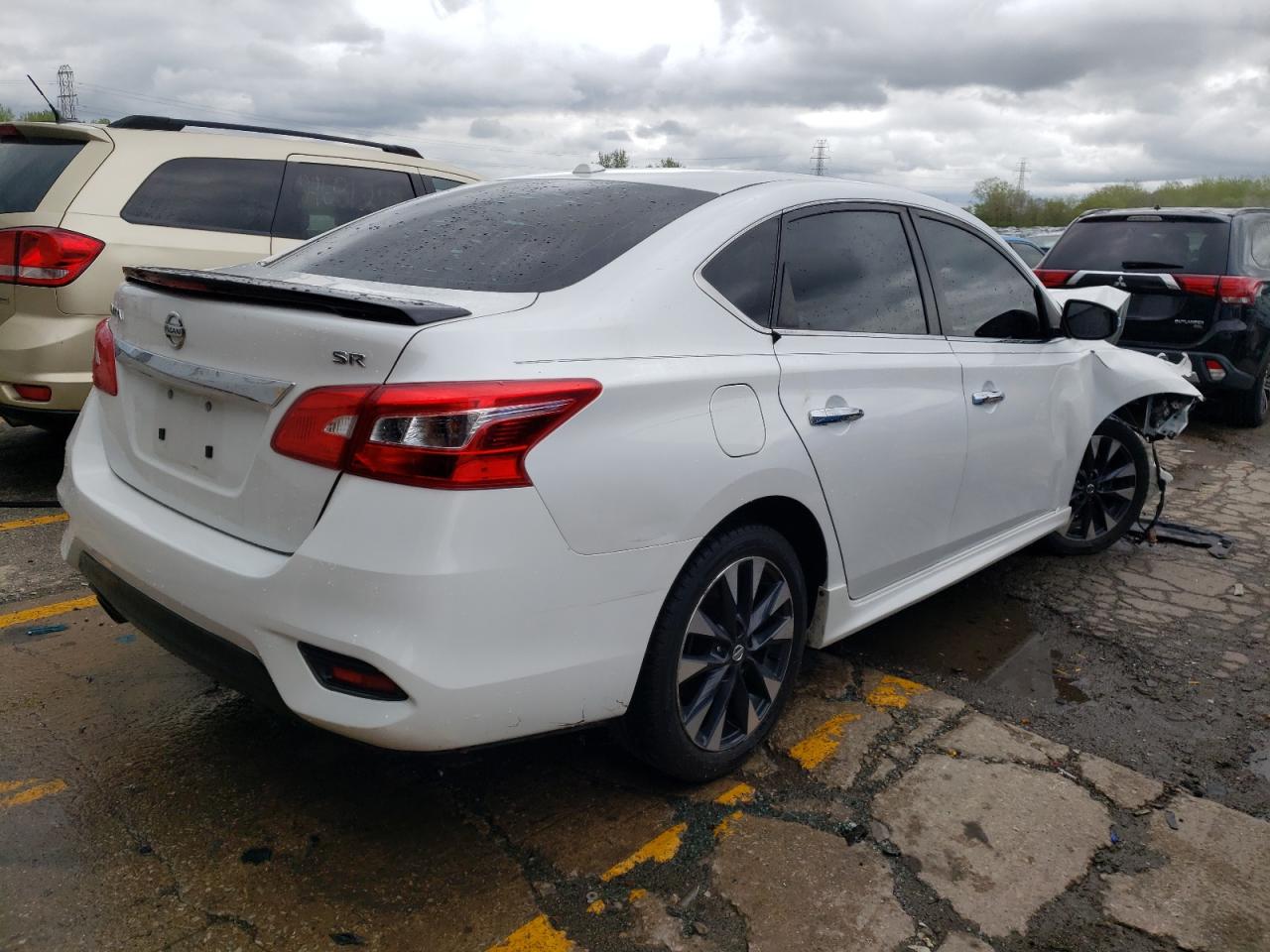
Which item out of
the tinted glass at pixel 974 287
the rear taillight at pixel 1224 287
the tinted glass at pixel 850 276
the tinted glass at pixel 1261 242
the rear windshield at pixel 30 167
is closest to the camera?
the tinted glass at pixel 850 276

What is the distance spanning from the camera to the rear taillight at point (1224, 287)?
291 inches

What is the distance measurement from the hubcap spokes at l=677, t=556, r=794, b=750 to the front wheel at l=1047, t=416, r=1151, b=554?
8.19 feet

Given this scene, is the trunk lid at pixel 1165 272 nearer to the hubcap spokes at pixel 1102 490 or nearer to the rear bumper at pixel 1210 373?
the rear bumper at pixel 1210 373

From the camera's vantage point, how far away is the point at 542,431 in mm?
2037

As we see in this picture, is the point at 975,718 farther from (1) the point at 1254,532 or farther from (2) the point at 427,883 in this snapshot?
(1) the point at 1254,532

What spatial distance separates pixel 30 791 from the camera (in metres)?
2.52

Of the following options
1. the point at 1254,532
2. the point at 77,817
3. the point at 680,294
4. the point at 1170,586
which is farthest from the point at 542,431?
the point at 1254,532

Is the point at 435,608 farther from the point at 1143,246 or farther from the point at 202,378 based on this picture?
the point at 1143,246

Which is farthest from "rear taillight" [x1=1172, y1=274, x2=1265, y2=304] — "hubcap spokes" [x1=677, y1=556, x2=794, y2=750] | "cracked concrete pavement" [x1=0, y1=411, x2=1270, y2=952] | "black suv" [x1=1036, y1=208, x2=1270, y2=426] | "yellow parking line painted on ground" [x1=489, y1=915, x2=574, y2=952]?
"yellow parking line painted on ground" [x1=489, y1=915, x2=574, y2=952]

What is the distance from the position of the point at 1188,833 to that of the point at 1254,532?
3.45m

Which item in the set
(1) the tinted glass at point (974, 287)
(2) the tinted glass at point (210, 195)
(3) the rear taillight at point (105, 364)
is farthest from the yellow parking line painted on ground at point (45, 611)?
(1) the tinted glass at point (974, 287)

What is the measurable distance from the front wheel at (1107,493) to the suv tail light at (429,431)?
3.48 m

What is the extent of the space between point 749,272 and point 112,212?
3500mm

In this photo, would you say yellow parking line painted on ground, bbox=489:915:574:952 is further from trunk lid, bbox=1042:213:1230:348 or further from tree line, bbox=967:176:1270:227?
tree line, bbox=967:176:1270:227
